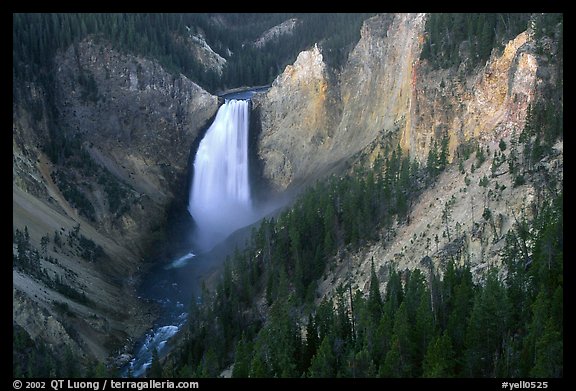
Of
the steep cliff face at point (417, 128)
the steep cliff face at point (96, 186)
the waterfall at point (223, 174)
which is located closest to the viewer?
the steep cliff face at point (417, 128)

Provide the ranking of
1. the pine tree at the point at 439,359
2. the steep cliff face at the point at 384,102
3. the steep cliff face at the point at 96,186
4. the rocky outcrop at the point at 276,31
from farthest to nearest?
the rocky outcrop at the point at 276,31 → the steep cliff face at the point at 96,186 → the steep cliff face at the point at 384,102 → the pine tree at the point at 439,359

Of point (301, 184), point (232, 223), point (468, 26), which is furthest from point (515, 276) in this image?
point (232, 223)

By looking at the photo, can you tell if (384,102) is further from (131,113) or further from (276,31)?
(276,31)

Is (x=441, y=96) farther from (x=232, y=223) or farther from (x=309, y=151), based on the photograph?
(x=232, y=223)

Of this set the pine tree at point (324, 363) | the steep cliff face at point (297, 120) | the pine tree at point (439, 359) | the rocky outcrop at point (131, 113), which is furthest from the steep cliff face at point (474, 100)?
the rocky outcrop at point (131, 113)

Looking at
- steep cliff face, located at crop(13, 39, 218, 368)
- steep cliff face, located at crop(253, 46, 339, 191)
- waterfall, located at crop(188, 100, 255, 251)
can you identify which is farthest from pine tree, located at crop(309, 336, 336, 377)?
waterfall, located at crop(188, 100, 255, 251)

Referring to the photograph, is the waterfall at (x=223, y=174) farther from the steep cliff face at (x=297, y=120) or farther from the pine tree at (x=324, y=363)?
the pine tree at (x=324, y=363)
